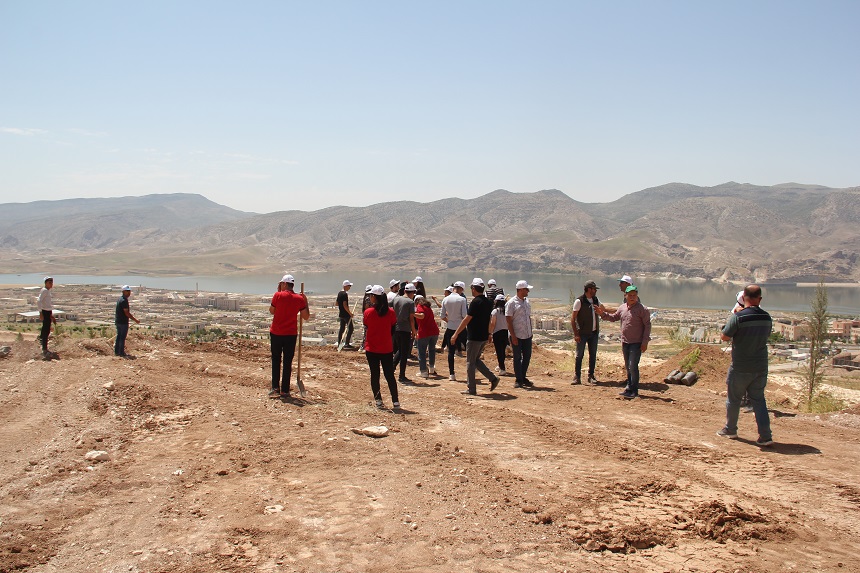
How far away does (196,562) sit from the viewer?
407cm

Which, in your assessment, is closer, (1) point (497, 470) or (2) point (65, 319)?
(1) point (497, 470)

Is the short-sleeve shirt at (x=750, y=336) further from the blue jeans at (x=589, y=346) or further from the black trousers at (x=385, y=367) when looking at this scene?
the black trousers at (x=385, y=367)

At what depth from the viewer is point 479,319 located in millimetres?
9852

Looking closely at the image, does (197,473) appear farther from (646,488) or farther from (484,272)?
(484,272)

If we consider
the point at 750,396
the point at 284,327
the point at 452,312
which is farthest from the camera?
the point at 452,312

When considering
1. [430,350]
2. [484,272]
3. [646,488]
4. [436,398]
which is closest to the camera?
[646,488]

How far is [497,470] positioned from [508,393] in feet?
14.3

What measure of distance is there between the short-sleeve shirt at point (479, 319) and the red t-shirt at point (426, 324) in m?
1.69

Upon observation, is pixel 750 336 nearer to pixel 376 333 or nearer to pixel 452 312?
pixel 376 333

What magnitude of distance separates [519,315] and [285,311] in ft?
12.0

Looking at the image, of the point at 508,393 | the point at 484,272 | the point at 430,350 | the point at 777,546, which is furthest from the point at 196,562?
the point at 484,272

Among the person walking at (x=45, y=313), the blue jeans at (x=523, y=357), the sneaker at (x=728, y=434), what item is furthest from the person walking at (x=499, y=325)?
the person walking at (x=45, y=313)

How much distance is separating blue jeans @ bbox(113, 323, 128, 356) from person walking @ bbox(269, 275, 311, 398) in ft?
16.8

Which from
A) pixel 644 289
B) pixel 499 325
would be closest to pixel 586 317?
pixel 499 325
